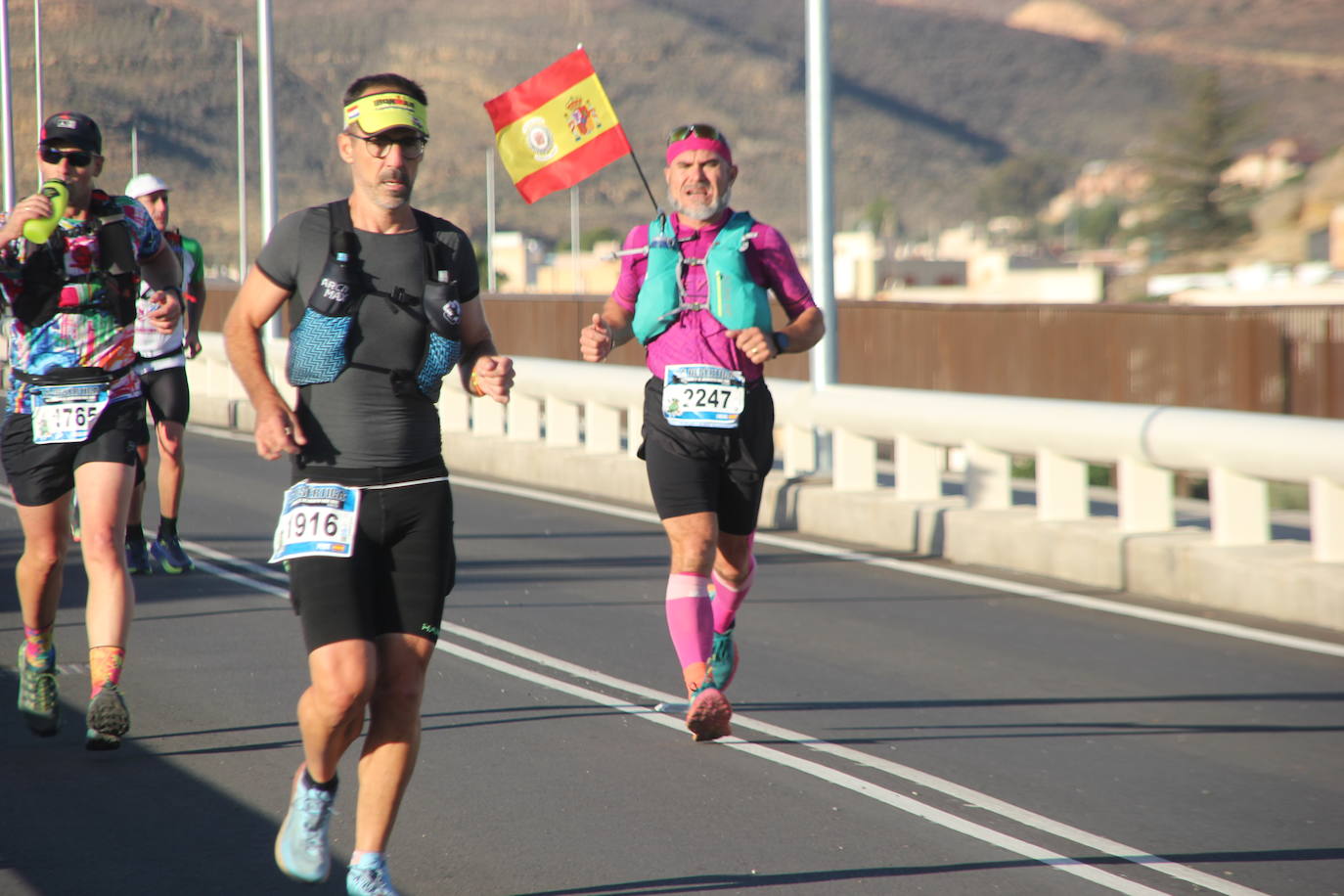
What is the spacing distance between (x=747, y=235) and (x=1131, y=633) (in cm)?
342

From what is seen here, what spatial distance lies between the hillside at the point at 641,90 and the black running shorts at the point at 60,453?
7427 cm

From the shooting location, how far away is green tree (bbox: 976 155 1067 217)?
16200 centimetres

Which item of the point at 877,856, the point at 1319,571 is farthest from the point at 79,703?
the point at 1319,571

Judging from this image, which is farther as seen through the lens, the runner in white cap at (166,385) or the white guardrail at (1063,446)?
the runner in white cap at (166,385)

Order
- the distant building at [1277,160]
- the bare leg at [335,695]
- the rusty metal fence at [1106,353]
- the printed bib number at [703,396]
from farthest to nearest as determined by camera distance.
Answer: the distant building at [1277,160] → the rusty metal fence at [1106,353] → the printed bib number at [703,396] → the bare leg at [335,695]

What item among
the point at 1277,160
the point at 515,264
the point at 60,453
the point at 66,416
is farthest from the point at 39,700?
the point at 1277,160

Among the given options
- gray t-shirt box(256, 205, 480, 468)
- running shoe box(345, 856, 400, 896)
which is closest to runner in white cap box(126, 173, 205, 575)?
gray t-shirt box(256, 205, 480, 468)

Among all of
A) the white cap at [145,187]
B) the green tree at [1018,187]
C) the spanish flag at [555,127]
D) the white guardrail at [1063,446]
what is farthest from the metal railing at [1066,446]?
the green tree at [1018,187]

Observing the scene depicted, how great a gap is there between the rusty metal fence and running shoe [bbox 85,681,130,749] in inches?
745

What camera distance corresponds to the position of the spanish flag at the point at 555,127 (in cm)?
984

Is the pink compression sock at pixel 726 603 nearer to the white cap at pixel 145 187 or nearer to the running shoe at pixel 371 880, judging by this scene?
the running shoe at pixel 371 880

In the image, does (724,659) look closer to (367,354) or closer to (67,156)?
(367,354)

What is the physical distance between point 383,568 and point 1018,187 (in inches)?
6437

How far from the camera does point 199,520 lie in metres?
13.4
